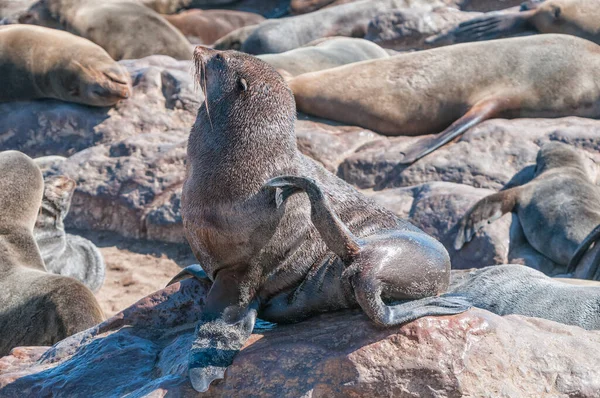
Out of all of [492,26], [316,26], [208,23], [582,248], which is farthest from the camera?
[208,23]

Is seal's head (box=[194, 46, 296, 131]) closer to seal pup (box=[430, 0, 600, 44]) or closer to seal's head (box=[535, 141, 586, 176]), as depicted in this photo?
seal's head (box=[535, 141, 586, 176])

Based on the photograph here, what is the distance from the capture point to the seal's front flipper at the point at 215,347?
327 cm

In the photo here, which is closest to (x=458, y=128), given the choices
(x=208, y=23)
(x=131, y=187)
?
(x=131, y=187)

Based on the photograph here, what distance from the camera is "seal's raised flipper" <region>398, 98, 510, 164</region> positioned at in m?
8.34

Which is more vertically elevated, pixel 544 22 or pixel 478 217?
pixel 544 22

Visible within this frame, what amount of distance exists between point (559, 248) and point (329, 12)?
8478 mm

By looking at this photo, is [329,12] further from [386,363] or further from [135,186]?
[386,363]

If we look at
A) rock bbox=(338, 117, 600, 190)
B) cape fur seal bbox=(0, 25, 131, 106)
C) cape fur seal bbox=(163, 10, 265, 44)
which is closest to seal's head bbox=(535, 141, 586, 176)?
rock bbox=(338, 117, 600, 190)

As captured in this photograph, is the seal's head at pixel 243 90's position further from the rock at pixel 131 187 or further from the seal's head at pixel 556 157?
the seal's head at pixel 556 157

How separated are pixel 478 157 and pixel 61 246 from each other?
357 cm

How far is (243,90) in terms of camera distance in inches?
149

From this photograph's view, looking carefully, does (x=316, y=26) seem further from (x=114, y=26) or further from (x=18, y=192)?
(x=18, y=192)

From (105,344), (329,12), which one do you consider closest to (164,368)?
(105,344)

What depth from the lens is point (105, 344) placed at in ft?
13.2
